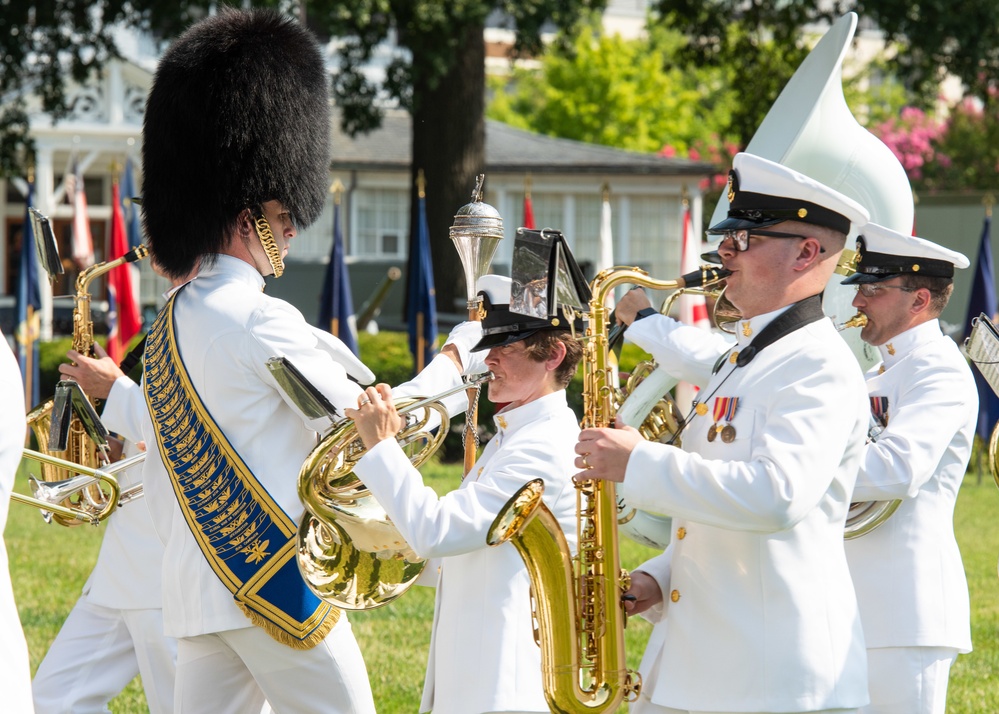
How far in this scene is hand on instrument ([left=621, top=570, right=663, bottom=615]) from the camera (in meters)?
3.66

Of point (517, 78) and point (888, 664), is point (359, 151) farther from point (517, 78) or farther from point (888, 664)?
point (888, 664)

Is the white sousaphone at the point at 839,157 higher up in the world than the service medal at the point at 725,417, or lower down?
higher up

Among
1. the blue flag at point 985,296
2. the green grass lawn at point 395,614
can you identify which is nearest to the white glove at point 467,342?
the green grass lawn at point 395,614

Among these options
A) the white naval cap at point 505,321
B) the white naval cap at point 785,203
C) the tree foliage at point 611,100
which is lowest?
the tree foliage at point 611,100

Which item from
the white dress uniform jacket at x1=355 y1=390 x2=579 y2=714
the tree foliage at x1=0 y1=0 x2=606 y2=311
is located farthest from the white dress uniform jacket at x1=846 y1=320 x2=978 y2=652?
the tree foliage at x1=0 y1=0 x2=606 y2=311

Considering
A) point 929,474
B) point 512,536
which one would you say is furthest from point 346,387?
point 929,474

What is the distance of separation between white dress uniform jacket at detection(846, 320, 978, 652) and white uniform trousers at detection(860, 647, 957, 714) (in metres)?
0.04

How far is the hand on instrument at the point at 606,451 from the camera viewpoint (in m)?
3.34

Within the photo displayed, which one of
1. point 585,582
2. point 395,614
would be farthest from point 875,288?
point 395,614

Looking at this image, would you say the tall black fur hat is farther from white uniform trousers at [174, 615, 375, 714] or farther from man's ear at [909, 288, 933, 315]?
man's ear at [909, 288, 933, 315]

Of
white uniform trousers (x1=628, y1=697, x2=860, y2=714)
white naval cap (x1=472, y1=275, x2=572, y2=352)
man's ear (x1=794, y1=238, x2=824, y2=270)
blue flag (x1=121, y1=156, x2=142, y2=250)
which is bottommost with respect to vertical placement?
blue flag (x1=121, y1=156, x2=142, y2=250)

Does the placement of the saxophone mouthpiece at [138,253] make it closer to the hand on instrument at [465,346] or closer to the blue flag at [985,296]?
the hand on instrument at [465,346]

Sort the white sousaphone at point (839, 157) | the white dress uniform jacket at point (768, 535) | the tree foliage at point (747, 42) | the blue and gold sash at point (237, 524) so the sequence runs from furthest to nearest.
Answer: the tree foliage at point (747, 42) < the white sousaphone at point (839, 157) < the blue and gold sash at point (237, 524) < the white dress uniform jacket at point (768, 535)

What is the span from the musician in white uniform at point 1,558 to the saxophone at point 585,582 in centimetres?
120
